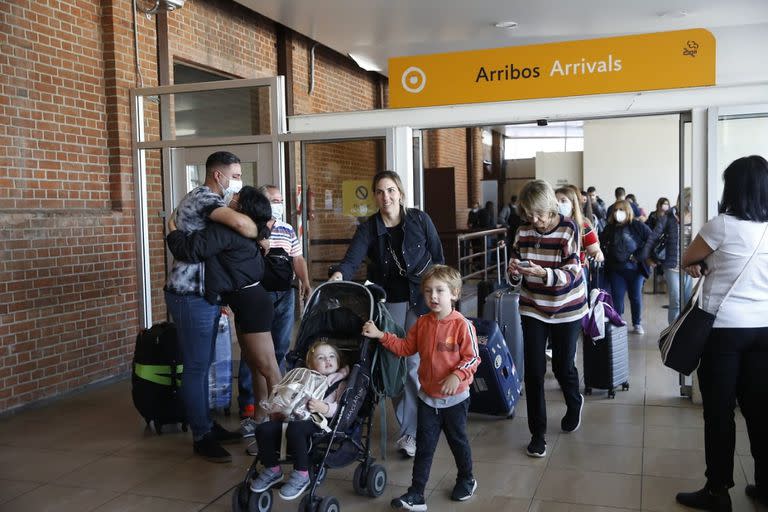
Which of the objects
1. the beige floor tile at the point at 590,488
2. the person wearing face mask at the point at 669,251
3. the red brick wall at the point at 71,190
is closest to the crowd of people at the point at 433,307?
the beige floor tile at the point at 590,488

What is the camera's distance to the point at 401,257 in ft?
13.7

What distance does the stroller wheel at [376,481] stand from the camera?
11.7ft

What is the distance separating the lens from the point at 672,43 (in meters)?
5.15

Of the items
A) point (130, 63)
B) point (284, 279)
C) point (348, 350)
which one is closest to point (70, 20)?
point (130, 63)

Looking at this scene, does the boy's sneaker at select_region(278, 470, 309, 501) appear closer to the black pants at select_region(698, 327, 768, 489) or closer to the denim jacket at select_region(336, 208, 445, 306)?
the denim jacket at select_region(336, 208, 445, 306)

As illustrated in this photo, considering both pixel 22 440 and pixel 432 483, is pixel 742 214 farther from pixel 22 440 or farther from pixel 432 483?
pixel 22 440

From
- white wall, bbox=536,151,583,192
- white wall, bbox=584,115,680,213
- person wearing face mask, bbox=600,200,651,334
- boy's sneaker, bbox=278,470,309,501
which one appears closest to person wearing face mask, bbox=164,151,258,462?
boy's sneaker, bbox=278,470,309,501

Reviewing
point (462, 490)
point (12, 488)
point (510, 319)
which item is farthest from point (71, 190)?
point (462, 490)

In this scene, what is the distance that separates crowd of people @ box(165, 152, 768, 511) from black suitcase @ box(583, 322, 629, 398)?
90 cm

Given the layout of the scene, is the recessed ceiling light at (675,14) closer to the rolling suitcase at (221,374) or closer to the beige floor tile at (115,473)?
the rolling suitcase at (221,374)

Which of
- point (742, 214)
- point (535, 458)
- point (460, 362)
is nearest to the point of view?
point (742, 214)

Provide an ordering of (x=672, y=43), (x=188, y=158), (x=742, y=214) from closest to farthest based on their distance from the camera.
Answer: (x=742, y=214) < (x=672, y=43) < (x=188, y=158)

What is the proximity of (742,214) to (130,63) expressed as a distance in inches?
206

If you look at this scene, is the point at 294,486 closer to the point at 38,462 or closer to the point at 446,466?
the point at 446,466
